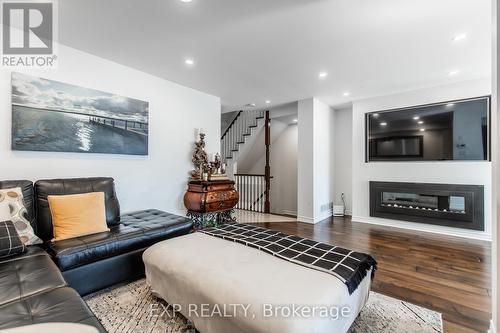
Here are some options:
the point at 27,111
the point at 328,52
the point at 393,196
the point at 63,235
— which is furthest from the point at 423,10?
the point at 27,111

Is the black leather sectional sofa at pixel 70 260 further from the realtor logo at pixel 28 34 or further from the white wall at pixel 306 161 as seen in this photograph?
the white wall at pixel 306 161

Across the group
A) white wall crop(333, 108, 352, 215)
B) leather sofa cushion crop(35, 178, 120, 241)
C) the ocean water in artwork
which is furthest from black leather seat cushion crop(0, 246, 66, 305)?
white wall crop(333, 108, 352, 215)

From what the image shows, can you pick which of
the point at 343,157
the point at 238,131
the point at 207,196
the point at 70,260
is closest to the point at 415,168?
the point at 343,157

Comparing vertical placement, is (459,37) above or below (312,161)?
above

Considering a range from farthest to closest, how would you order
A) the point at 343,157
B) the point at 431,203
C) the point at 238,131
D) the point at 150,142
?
the point at 238,131
the point at 343,157
the point at 431,203
the point at 150,142

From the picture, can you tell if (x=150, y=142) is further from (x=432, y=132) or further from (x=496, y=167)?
(x=432, y=132)

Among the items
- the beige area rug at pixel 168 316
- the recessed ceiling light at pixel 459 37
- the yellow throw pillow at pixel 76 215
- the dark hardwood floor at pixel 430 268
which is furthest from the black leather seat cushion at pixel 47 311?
the recessed ceiling light at pixel 459 37

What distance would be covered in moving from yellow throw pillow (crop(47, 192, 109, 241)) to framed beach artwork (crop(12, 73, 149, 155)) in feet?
2.39

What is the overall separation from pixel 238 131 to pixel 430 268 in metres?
5.13

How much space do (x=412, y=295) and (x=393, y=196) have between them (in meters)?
2.71

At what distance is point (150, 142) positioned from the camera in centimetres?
338

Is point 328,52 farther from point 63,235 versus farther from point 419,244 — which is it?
point 63,235

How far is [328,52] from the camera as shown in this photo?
8.79ft

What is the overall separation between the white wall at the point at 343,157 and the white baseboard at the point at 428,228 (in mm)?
771
